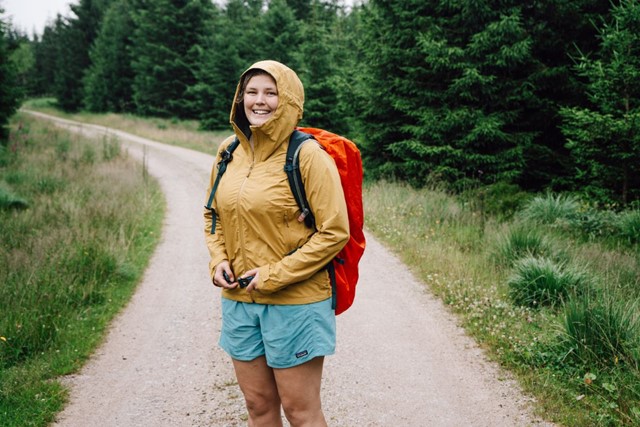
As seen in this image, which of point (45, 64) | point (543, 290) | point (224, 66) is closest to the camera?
point (543, 290)

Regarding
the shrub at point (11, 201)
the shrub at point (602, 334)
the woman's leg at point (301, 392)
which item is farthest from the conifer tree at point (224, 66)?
the woman's leg at point (301, 392)

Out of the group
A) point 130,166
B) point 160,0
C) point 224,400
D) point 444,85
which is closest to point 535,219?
point 444,85

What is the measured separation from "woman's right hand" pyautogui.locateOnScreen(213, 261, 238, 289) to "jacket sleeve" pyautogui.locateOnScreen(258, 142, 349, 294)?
0.21 m

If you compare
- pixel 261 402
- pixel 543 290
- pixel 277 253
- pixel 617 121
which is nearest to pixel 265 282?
pixel 277 253

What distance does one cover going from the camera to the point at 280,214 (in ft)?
7.11

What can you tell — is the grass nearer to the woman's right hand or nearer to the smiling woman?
the woman's right hand

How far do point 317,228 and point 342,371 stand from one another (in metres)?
2.51

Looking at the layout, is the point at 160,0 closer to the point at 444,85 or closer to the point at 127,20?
the point at 127,20

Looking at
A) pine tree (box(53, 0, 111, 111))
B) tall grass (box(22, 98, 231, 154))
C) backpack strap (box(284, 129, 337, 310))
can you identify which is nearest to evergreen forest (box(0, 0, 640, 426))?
backpack strap (box(284, 129, 337, 310))

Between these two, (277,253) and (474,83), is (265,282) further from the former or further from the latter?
(474,83)

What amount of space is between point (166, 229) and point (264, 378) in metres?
7.50

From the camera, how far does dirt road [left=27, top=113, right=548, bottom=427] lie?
3598 mm

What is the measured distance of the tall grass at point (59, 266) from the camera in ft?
13.0

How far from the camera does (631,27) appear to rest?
818 centimetres
